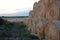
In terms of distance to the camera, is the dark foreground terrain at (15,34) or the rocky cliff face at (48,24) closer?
the rocky cliff face at (48,24)

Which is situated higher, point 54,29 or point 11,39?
point 54,29

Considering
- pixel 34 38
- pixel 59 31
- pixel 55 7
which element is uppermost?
pixel 55 7

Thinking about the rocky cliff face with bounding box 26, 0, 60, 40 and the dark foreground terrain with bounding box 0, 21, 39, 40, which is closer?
the rocky cliff face with bounding box 26, 0, 60, 40

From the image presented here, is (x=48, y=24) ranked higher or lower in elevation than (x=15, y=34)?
higher

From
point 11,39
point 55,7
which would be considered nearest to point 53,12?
point 55,7

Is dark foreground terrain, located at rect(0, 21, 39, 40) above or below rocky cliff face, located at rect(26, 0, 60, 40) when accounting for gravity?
below

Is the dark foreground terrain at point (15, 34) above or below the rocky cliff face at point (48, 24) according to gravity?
below

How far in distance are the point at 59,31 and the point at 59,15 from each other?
463 cm

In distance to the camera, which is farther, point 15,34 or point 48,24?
point 15,34

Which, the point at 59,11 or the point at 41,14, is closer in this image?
the point at 59,11

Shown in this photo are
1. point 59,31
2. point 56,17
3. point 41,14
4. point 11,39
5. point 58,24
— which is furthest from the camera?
point 41,14

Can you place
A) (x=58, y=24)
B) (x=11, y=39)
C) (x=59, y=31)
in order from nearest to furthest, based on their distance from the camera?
(x=59, y=31) → (x=58, y=24) → (x=11, y=39)

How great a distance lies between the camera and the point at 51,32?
29.8 ft

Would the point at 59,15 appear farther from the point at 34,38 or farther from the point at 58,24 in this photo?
the point at 58,24
